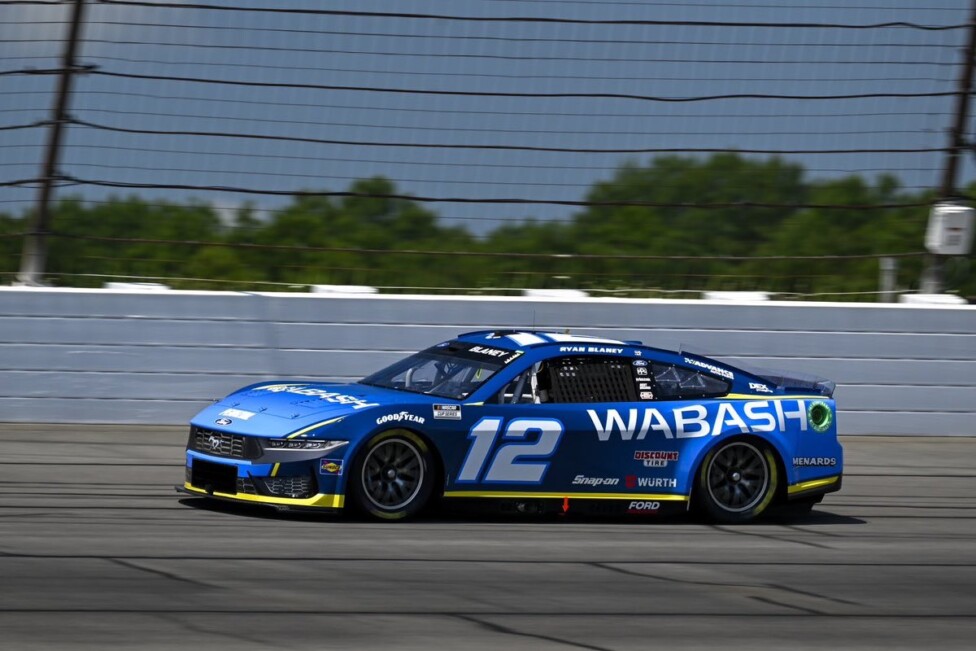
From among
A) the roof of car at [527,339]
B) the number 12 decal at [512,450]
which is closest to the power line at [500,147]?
the roof of car at [527,339]

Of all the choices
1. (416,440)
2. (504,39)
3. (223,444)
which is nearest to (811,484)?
(416,440)

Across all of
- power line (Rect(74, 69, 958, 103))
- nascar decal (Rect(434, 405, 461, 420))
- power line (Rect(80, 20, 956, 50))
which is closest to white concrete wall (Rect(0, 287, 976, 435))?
power line (Rect(74, 69, 958, 103))

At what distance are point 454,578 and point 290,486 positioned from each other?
5.16 feet

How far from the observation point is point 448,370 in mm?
8945

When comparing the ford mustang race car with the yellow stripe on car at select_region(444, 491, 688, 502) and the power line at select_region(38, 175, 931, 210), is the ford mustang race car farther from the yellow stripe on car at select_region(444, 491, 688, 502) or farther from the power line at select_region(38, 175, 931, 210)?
the power line at select_region(38, 175, 931, 210)

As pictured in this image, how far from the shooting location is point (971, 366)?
13.6 metres

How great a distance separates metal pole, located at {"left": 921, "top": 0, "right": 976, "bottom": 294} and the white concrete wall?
501 millimetres

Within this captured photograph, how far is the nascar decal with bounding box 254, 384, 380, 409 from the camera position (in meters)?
8.26

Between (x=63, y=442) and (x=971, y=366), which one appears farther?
(x=971, y=366)

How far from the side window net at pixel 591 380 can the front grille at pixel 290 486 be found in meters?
1.62

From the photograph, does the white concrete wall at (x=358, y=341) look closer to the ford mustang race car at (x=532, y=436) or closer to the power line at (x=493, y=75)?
the power line at (x=493, y=75)

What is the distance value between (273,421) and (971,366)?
7.97 meters

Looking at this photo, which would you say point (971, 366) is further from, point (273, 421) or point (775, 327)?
point (273, 421)

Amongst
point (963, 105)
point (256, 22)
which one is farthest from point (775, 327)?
point (256, 22)
